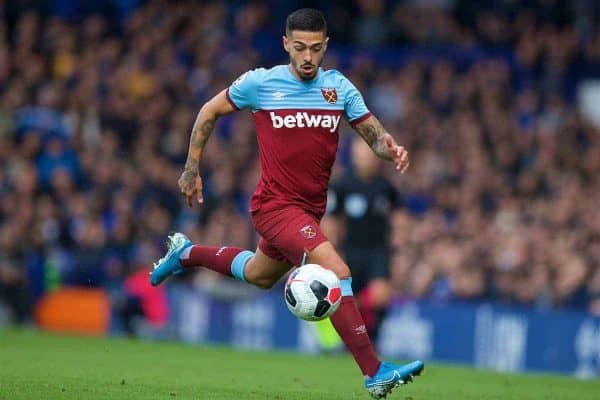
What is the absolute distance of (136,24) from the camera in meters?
23.0

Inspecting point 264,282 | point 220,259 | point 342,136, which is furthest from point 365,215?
point 342,136

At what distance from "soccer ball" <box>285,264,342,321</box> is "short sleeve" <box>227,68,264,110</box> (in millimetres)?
1249

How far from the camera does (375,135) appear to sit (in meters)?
9.55

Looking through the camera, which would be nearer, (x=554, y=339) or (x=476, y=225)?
(x=554, y=339)

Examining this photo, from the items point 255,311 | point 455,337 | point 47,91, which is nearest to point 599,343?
point 455,337

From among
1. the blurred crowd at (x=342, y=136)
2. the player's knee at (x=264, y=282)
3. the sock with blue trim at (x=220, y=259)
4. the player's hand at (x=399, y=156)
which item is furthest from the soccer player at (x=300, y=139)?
the blurred crowd at (x=342, y=136)

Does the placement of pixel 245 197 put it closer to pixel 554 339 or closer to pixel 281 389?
pixel 554 339

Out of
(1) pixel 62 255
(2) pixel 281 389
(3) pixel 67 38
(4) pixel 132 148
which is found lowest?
(2) pixel 281 389

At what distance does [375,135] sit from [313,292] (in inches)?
51.2

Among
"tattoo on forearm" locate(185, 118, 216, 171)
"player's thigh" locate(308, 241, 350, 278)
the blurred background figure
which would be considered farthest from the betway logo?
the blurred background figure

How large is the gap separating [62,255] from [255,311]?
3.06 metres

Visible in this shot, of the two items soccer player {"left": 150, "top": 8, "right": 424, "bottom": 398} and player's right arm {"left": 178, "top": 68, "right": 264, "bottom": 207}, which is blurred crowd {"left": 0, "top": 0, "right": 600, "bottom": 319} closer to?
soccer player {"left": 150, "top": 8, "right": 424, "bottom": 398}

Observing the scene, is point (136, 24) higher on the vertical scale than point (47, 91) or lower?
higher

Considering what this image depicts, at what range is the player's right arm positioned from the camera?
31.1ft
